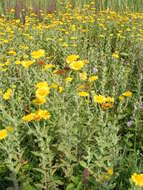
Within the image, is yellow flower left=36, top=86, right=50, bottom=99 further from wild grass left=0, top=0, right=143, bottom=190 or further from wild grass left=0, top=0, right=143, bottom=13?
wild grass left=0, top=0, right=143, bottom=13

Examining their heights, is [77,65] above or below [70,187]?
above

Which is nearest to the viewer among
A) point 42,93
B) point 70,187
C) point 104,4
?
point 70,187

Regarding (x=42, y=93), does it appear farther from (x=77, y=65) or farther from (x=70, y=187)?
(x=70, y=187)

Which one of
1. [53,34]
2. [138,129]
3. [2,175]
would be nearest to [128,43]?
[53,34]

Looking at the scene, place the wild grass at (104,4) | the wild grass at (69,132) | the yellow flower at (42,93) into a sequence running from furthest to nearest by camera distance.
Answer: the wild grass at (104,4) < the yellow flower at (42,93) < the wild grass at (69,132)

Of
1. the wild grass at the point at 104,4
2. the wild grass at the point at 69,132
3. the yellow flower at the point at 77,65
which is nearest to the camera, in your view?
the wild grass at the point at 69,132

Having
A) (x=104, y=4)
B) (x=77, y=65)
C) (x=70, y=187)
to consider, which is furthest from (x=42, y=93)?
(x=104, y=4)

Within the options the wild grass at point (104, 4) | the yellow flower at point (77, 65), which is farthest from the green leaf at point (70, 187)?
the wild grass at point (104, 4)

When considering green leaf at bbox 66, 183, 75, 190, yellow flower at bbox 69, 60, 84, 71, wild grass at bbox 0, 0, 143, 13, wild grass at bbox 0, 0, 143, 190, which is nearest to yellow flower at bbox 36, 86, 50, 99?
wild grass at bbox 0, 0, 143, 190

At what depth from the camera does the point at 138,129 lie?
2.81m

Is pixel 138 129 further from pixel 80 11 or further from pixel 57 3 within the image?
pixel 57 3

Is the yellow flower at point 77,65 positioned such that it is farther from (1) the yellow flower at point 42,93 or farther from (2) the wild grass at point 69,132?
(1) the yellow flower at point 42,93

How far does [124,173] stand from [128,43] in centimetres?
321

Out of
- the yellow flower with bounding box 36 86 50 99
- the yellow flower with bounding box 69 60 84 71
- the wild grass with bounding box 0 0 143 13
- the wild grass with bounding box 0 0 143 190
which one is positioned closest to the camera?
the wild grass with bounding box 0 0 143 190
